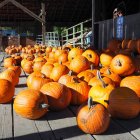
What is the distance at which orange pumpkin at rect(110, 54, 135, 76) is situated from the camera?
12.4 ft

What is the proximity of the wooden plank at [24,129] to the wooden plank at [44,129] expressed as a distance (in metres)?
0.03

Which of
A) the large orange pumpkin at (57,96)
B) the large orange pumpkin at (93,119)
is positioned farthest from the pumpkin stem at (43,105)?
the large orange pumpkin at (93,119)

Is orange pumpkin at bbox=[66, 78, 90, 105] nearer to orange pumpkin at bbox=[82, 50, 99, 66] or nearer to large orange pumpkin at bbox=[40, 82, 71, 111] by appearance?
large orange pumpkin at bbox=[40, 82, 71, 111]

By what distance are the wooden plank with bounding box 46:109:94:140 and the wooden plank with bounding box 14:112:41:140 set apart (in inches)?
6.0

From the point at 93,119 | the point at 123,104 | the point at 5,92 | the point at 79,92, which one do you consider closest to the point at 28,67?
the point at 5,92

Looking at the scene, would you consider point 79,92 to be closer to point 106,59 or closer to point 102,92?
point 102,92

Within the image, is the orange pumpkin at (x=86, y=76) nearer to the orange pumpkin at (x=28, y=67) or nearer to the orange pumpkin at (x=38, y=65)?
the orange pumpkin at (x=38, y=65)

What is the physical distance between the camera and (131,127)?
2.61m

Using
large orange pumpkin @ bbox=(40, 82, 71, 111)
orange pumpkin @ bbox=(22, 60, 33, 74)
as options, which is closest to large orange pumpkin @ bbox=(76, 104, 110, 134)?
large orange pumpkin @ bbox=(40, 82, 71, 111)

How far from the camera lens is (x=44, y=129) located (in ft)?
8.47

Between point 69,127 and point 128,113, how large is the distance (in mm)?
552

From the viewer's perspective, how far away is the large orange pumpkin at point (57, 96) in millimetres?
3062

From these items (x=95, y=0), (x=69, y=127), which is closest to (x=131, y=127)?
(x=69, y=127)

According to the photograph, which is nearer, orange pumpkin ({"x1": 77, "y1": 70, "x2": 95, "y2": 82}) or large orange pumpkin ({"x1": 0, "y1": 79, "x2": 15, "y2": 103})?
large orange pumpkin ({"x1": 0, "y1": 79, "x2": 15, "y2": 103})
